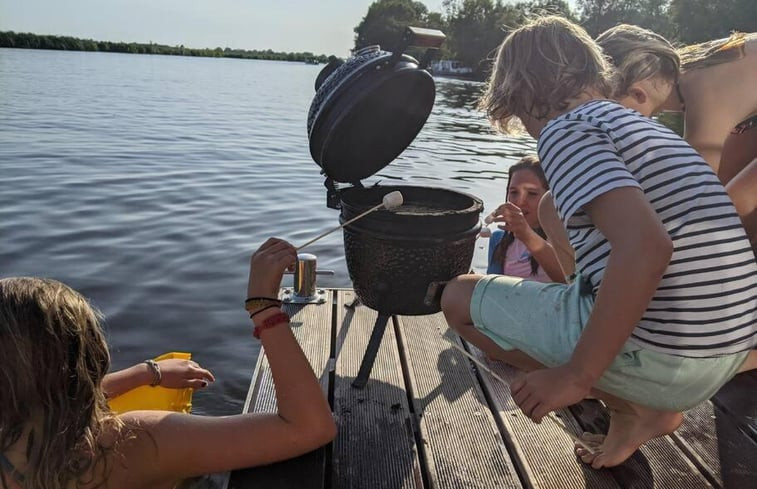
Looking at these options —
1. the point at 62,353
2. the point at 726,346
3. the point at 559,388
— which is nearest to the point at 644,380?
the point at 726,346

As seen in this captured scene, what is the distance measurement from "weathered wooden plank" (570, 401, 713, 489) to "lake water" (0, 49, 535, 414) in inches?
103

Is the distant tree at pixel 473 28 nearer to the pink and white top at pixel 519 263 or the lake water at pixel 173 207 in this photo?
the lake water at pixel 173 207

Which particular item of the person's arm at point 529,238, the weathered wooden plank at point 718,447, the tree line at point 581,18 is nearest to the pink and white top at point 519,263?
the person's arm at point 529,238

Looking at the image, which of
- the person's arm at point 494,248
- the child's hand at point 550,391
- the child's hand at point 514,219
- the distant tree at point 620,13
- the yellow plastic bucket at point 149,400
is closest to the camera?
the child's hand at point 550,391

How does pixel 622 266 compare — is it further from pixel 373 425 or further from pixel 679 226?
pixel 373 425

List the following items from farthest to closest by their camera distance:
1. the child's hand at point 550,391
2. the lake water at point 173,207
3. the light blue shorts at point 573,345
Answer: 1. the lake water at point 173,207
2. the light blue shorts at point 573,345
3. the child's hand at point 550,391

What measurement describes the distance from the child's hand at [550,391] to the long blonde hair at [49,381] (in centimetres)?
119

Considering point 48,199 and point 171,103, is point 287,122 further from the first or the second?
point 48,199

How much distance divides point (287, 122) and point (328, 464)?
A: 18891 mm

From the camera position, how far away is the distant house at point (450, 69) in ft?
236

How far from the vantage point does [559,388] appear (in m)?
1.84

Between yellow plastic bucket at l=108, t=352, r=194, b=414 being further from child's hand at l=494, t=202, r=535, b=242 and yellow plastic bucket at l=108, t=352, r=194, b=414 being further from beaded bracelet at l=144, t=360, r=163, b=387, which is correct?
child's hand at l=494, t=202, r=535, b=242

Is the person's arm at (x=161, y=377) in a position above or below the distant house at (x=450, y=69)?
below

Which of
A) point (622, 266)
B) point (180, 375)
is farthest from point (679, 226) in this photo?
point (180, 375)
